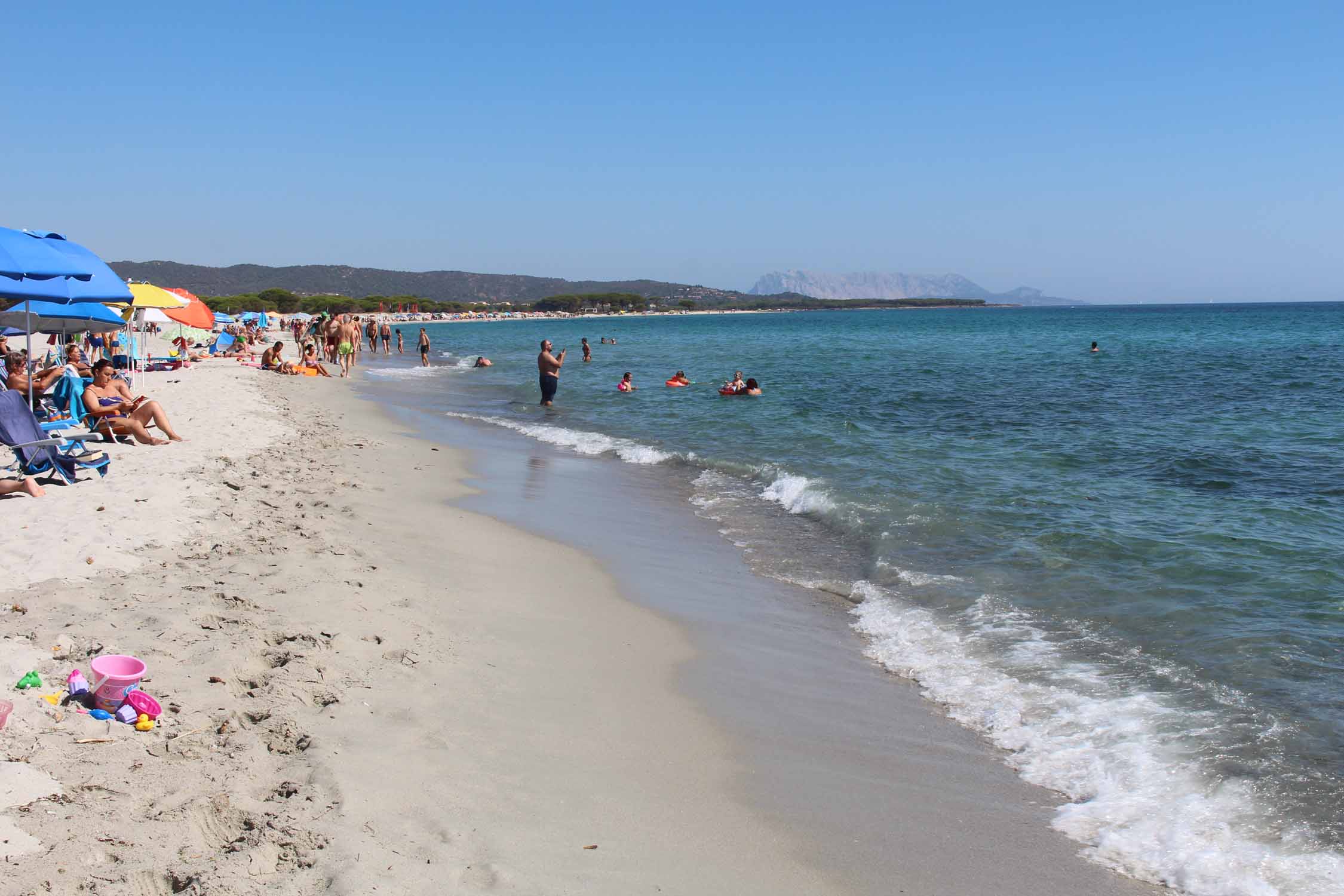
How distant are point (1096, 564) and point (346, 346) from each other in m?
23.7

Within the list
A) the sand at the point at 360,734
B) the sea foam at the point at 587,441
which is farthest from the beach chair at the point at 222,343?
the sand at the point at 360,734

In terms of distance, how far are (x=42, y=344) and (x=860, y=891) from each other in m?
34.0

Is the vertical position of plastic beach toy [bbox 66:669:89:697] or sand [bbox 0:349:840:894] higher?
plastic beach toy [bbox 66:669:89:697]

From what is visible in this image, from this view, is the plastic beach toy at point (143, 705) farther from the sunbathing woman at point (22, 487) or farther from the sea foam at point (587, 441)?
the sea foam at point (587, 441)

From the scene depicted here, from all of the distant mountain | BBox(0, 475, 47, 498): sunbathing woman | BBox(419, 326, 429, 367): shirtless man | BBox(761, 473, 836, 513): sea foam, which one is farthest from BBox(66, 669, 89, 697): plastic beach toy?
the distant mountain

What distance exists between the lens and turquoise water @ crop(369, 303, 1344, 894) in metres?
3.94

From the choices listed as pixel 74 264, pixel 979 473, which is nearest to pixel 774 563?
pixel 979 473

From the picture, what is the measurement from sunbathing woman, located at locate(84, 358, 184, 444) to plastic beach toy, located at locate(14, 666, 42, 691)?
7.34m

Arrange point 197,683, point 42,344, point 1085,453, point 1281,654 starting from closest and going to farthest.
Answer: point 197,683 → point 1281,654 → point 1085,453 → point 42,344

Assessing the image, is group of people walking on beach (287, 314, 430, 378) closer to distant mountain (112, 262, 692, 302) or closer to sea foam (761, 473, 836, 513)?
sea foam (761, 473, 836, 513)

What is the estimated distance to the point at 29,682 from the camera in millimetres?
3754

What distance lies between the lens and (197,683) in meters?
4.03

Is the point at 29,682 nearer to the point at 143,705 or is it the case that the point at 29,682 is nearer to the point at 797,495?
the point at 143,705

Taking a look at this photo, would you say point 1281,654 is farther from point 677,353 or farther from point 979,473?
point 677,353
